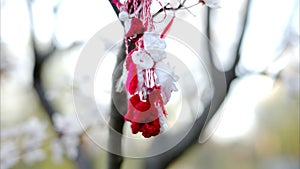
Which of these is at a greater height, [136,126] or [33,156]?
[136,126]

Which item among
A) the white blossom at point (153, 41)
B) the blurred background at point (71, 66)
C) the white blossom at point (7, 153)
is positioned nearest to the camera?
the white blossom at point (153, 41)

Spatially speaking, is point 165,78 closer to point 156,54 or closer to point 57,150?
point 156,54

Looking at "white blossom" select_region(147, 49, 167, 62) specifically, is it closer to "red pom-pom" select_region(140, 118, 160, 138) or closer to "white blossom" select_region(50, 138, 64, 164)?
"red pom-pom" select_region(140, 118, 160, 138)

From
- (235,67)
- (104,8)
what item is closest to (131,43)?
(104,8)

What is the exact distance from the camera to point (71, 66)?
1317mm

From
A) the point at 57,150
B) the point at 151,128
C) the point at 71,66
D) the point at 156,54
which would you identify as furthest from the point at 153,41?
the point at 57,150

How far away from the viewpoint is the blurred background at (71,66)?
1.24m

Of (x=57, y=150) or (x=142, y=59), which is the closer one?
(x=142, y=59)

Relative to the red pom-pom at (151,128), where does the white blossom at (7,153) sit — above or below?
below

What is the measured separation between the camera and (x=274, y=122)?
1.95m

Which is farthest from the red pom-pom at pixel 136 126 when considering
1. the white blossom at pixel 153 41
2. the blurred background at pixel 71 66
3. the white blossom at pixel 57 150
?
the white blossom at pixel 57 150

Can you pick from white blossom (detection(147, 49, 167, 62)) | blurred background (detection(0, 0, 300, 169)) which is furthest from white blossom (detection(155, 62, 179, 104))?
blurred background (detection(0, 0, 300, 169))

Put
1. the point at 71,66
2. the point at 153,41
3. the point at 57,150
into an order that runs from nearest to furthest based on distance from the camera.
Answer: the point at 153,41 → the point at 71,66 → the point at 57,150

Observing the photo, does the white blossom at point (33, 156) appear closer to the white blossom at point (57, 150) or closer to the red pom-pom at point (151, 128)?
the white blossom at point (57, 150)
